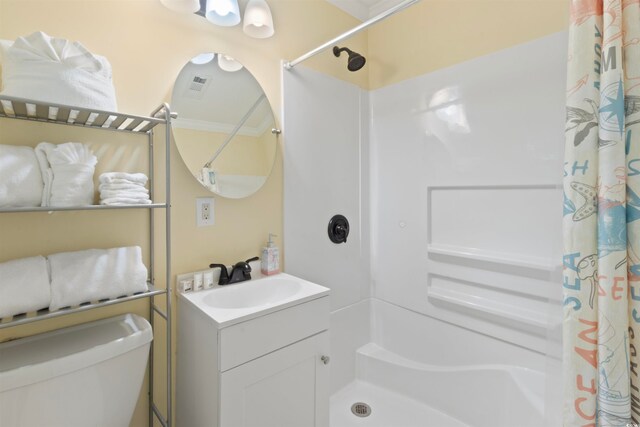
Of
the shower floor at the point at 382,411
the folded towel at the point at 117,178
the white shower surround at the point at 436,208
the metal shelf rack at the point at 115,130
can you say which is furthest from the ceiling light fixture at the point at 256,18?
the shower floor at the point at 382,411

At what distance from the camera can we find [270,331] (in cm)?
112

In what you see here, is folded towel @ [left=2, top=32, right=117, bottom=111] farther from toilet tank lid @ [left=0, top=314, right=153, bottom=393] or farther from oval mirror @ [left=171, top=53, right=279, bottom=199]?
toilet tank lid @ [left=0, top=314, right=153, bottom=393]

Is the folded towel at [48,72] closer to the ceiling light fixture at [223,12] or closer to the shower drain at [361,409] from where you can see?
the ceiling light fixture at [223,12]

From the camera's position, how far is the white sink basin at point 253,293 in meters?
1.29

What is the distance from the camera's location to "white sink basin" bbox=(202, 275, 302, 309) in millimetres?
1293

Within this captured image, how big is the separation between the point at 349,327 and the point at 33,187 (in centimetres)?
171

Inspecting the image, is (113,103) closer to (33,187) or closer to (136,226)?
(33,187)

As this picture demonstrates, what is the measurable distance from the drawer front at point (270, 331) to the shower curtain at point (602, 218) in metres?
0.82

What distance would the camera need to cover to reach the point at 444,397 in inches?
65.3

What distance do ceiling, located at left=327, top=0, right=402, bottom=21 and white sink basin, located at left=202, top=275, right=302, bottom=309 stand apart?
5.75 feet

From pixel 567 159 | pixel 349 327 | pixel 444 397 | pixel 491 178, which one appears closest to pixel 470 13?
pixel 491 178

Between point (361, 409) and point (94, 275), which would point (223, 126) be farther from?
point (361, 409)

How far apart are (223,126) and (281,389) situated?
1.16 meters

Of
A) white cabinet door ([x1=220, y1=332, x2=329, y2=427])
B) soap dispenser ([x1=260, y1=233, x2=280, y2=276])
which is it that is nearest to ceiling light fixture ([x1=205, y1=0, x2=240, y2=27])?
soap dispenser ([x1=260, y1=233, x2=280, y2=276])
